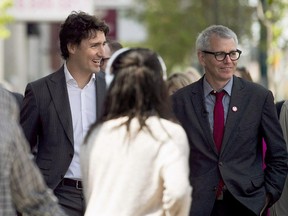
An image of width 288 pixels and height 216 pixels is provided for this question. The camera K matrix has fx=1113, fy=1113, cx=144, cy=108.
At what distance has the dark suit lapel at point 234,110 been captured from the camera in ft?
25.5

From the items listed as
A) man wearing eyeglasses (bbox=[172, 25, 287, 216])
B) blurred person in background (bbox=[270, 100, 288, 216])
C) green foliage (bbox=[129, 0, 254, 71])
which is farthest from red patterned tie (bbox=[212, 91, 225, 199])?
green foliage (bbox=[129, 0, 254, 71])

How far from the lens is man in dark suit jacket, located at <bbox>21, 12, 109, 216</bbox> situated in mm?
7727

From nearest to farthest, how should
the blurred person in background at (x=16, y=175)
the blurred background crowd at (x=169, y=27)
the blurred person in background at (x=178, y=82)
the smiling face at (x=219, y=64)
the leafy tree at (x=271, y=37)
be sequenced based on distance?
the blurred person in background at (x=16, y=175)
the smiling face at (x=219, y=64)
the blurred person in background at (x=178, y=82)
the blurred background crowd at (x=169, y=27)
the leafy tree at (x=271, y=37)

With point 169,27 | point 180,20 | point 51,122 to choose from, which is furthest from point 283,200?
point 169,27

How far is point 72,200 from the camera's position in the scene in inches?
304

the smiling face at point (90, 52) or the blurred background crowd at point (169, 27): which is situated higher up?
the smiling face at point (90, 52)

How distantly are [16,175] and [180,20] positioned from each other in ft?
116

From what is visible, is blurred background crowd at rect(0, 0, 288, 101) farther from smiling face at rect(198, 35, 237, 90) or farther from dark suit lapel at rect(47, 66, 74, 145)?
smiling face at rect(198, 35, 237, 90)

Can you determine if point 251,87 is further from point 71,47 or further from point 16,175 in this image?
point 16,175

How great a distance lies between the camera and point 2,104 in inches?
193

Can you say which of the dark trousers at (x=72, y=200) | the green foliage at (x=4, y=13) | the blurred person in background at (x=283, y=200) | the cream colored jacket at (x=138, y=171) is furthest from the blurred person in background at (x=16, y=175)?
the green foliage at (x=4, y=13)

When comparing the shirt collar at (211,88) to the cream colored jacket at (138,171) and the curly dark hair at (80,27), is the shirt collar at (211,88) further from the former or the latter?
the cream colored jacket at (138,171)

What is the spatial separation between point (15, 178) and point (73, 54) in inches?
129

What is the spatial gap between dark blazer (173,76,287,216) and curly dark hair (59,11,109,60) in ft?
2.62
